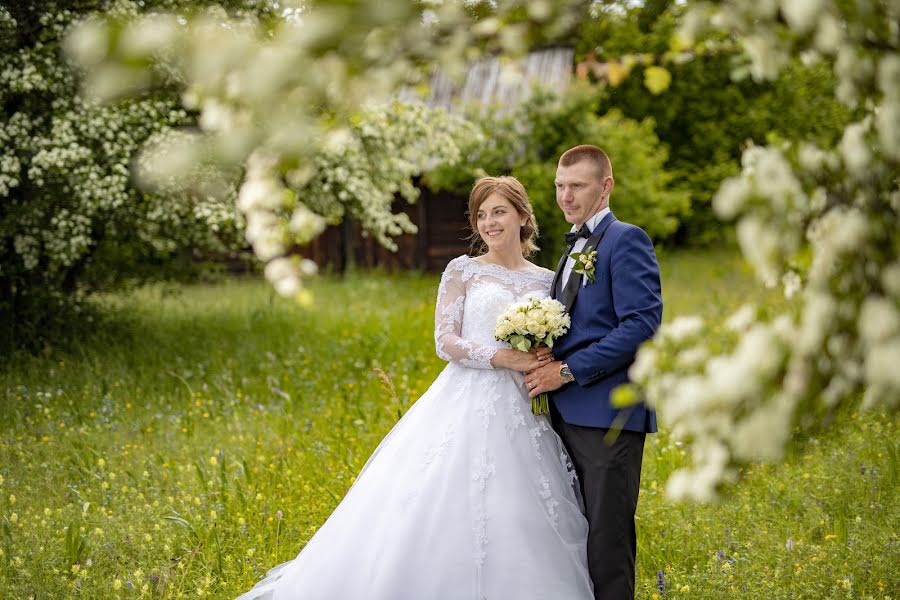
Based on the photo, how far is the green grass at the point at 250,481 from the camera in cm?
436

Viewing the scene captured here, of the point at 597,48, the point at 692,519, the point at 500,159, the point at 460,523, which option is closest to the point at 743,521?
the point at 692,519

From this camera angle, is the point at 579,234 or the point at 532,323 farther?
the point at 579,234

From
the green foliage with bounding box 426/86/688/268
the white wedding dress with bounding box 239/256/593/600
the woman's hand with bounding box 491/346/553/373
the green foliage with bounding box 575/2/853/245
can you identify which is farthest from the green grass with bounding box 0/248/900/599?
the green foliage with bounding box 575/2/853/245

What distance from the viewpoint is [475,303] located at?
4.28 m

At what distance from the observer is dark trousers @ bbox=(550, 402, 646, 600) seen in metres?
3.63

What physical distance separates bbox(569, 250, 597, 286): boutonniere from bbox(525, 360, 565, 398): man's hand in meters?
0.43

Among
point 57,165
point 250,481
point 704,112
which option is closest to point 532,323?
point 250,481

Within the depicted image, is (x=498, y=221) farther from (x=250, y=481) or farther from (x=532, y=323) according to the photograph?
(x=250, y=481)

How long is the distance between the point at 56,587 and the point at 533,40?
3.95 metres

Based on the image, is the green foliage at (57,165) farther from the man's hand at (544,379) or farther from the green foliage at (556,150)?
the green foliage at (556,150)

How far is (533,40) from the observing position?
2.20m

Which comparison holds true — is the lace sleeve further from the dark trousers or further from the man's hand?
the dark trousers

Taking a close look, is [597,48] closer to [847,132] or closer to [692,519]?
[847,132]

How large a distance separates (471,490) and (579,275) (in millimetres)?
1169
